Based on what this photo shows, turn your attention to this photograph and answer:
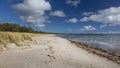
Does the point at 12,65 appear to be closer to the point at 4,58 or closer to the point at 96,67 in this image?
the point at 4,58

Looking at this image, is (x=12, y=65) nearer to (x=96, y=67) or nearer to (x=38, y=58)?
(x=38, y=58)

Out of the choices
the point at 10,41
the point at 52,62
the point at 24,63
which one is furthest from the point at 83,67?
the point at 10,41

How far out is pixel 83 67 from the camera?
9.81 m

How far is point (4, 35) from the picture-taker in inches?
768

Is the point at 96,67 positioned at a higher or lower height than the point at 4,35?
lower

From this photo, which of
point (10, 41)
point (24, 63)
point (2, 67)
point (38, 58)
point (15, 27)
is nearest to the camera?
point (2, 67)

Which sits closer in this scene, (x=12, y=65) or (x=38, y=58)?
(x=12, y=65)

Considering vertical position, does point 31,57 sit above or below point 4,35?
below

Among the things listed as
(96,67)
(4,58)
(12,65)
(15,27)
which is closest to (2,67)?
(12,65)

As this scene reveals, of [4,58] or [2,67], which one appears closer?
[2,67]

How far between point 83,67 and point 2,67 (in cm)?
434

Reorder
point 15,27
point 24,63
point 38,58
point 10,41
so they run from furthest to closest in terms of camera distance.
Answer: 1. point 15,27
2. point 10,41
3. point 38,58
4. point 24,63

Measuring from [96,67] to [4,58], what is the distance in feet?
18.9

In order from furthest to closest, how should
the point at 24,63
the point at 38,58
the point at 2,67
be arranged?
1. the point at 38,58
2. the point at 24,63
3. the point at 2,67
